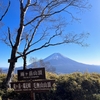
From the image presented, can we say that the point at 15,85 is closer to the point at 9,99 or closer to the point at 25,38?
the point at 9,99

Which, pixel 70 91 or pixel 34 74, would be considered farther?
pixel 70 91

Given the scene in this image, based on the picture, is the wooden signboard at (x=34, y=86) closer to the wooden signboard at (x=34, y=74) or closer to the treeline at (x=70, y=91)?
the wooden signboard at (x=34, y=74)

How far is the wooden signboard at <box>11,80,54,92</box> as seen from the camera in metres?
9.09

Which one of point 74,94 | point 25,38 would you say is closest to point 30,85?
point 74,94

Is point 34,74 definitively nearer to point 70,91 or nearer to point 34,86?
point 34,86

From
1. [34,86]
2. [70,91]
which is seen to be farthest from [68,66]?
[34,86]

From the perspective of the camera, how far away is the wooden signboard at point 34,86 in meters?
9.09

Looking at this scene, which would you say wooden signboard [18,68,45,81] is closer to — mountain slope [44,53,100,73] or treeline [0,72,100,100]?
treeline [0,72,100,100]

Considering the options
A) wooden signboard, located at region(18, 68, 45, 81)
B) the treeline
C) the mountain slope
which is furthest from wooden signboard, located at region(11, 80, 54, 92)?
the mountain slope

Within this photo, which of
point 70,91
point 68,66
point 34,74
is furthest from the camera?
point 68,66

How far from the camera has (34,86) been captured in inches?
366

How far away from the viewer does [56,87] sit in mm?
11742

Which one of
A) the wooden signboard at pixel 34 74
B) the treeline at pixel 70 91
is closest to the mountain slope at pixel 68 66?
the treeline at pixel 70 91

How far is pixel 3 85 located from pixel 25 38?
4.33m
